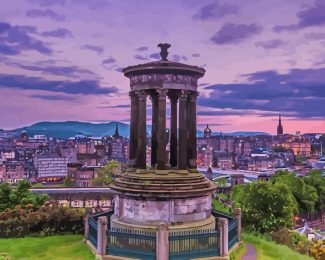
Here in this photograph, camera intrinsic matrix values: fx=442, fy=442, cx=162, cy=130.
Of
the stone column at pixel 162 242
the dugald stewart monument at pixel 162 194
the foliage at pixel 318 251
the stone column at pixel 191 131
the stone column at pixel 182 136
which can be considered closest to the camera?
the stone column at pixel 162 242

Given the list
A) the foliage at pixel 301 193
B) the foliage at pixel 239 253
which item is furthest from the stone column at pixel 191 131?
the foliage at pixel 301 193

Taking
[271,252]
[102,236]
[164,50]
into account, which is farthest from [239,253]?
[164,50]

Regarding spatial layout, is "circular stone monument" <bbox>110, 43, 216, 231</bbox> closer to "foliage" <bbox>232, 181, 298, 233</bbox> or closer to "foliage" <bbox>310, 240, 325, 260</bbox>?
"foliage" <bbox>310, 240, 325, 260</bbox>

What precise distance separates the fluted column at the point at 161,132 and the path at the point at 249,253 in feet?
19.4

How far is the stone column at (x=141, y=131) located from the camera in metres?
22.8

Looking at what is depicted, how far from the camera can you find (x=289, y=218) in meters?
42.3

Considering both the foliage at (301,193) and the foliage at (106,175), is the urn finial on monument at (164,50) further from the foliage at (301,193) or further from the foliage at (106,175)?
the foliage at (106,175)

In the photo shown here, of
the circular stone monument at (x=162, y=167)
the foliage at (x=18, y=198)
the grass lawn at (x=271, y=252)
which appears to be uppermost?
the circular stone monument at (x=162, y=167)

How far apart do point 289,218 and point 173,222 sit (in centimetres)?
2474

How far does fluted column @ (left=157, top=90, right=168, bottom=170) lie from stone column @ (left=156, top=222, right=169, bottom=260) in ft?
14.3

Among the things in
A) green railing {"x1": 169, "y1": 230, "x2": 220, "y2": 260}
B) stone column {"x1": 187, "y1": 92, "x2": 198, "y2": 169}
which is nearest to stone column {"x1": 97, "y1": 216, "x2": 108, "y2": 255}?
green railing {"x1": 169, "y1": 230, "x2": 220, "y2": 260}

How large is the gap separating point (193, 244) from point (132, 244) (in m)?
2.66

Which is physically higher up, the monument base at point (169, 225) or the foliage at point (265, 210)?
the monument base at point (169, 225)

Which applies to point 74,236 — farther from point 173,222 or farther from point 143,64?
point 143,64
